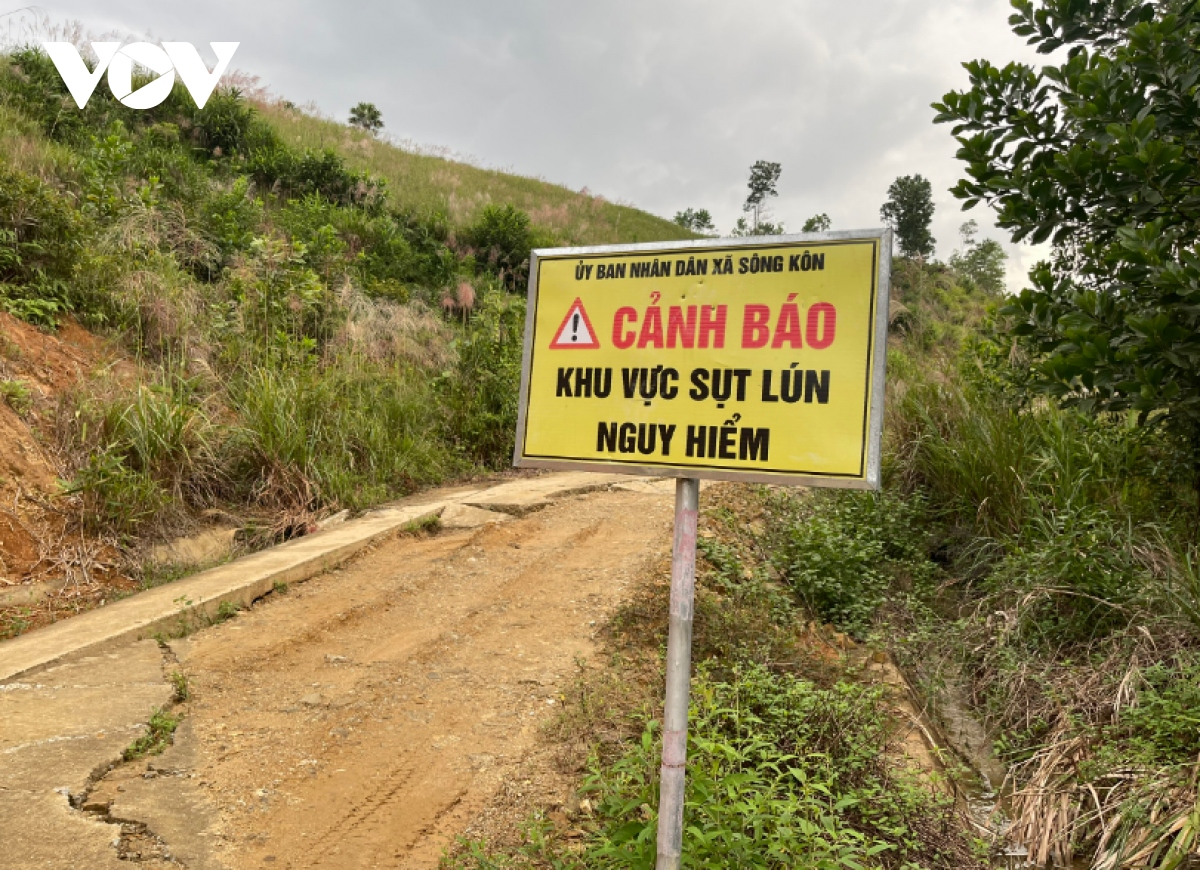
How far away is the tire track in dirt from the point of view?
257 centimetres

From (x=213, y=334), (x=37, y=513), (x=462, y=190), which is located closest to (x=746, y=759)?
(x=37, y=513)

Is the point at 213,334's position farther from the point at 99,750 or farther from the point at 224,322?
the point at 99,750

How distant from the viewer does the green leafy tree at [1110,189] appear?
3.27 metres

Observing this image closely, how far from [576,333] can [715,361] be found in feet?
1.26

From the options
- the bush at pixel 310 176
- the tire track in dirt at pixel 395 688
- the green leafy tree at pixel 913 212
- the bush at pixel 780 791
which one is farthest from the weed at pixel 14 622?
the green leafy tree at pixel 913 212

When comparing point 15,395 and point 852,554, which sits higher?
point 15,395

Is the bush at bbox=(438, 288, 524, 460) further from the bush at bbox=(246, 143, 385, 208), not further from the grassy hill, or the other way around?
the bush at bbox=(246, 143, 385, 208)

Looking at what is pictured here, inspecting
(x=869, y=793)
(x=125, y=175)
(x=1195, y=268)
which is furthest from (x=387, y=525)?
(x=125, y=175)

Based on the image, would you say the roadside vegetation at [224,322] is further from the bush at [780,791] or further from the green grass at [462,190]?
the green grass at [462,190]

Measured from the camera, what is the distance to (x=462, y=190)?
21.8 m

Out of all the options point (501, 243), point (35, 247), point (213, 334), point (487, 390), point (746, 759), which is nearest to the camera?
point (746, 759)

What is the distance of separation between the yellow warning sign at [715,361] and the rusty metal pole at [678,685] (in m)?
0.13

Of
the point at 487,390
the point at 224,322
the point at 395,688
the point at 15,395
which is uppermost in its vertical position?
the point at 224,322

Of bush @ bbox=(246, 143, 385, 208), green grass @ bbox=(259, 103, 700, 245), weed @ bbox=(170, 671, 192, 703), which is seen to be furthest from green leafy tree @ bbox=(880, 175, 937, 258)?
weed @ bbox=(170, 671, 192, 703)
